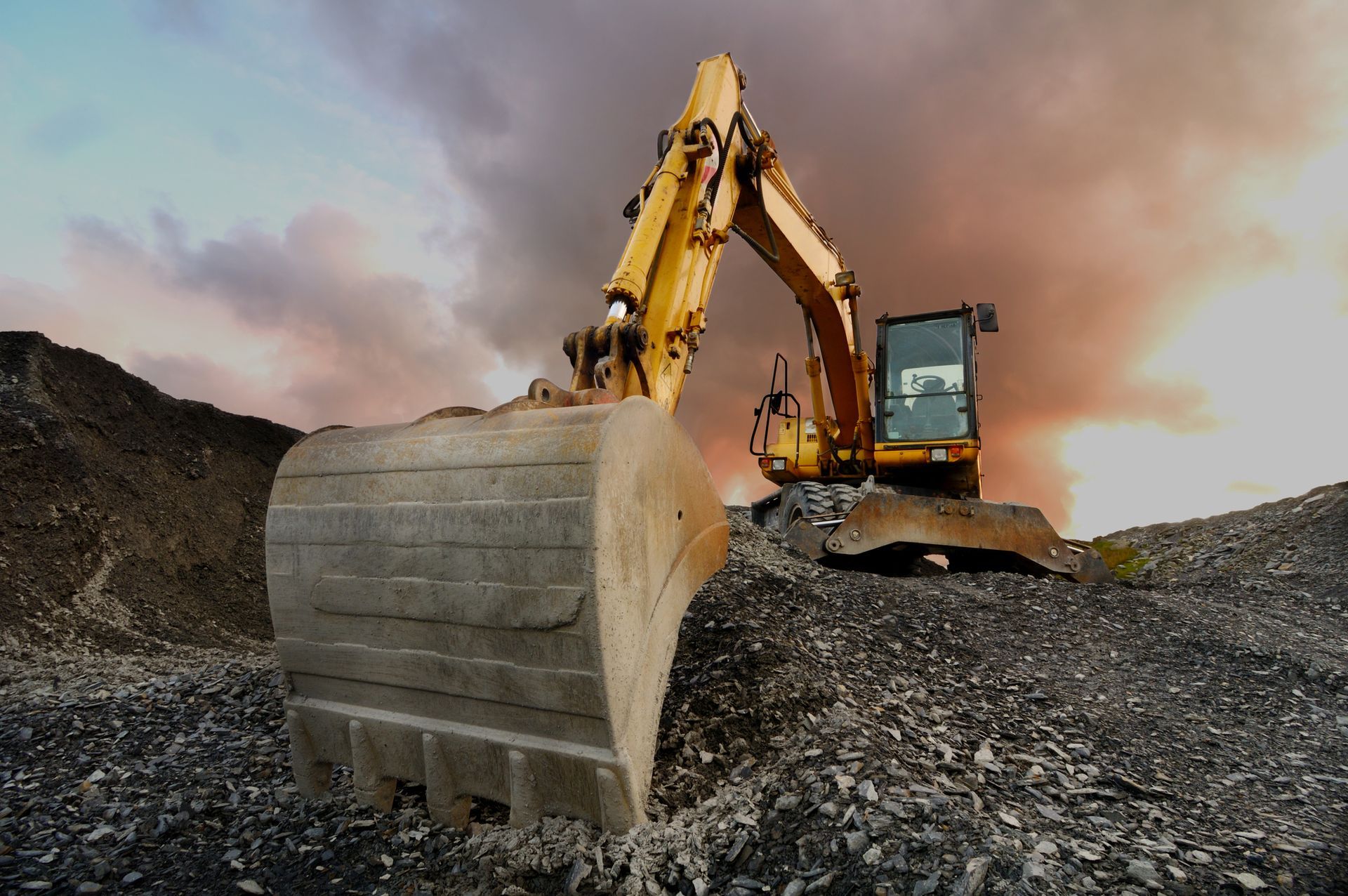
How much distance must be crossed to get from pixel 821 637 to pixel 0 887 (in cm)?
339

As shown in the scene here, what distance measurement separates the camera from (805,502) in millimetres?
8148

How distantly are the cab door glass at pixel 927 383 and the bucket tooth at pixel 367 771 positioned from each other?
670 cm

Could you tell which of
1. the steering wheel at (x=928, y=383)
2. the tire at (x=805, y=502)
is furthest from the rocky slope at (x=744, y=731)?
the steering wheel at (x=928, y=383)

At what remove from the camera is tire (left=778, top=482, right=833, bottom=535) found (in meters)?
8.02

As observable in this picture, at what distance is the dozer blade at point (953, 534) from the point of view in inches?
270

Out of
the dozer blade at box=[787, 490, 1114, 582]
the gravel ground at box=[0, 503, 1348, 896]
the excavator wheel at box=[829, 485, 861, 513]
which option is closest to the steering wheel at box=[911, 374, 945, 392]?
the excavator wheel at box=[829, 485, 861, 513]

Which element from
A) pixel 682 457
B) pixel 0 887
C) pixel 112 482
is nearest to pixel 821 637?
pixel 682 457

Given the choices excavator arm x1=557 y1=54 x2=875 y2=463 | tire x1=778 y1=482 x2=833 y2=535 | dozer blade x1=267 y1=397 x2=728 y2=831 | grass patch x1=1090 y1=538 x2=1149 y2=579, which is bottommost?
dozer blade x1=267 y1=397 x2=728 y2=831

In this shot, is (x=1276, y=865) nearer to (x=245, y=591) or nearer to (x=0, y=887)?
(x=0, y=887)

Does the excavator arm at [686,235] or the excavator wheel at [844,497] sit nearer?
the excavator arm at [686,235]

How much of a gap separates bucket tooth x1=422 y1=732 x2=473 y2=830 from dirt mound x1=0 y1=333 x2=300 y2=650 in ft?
12.9

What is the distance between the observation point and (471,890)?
2182mm

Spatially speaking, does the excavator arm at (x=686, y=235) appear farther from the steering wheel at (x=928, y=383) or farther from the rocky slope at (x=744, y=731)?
the steering wheel at (x=928, y=383)

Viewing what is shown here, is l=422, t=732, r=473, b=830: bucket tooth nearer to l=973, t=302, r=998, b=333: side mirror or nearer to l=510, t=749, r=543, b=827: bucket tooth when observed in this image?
l=510, t=749, r=543, b=827: bucket tooth
